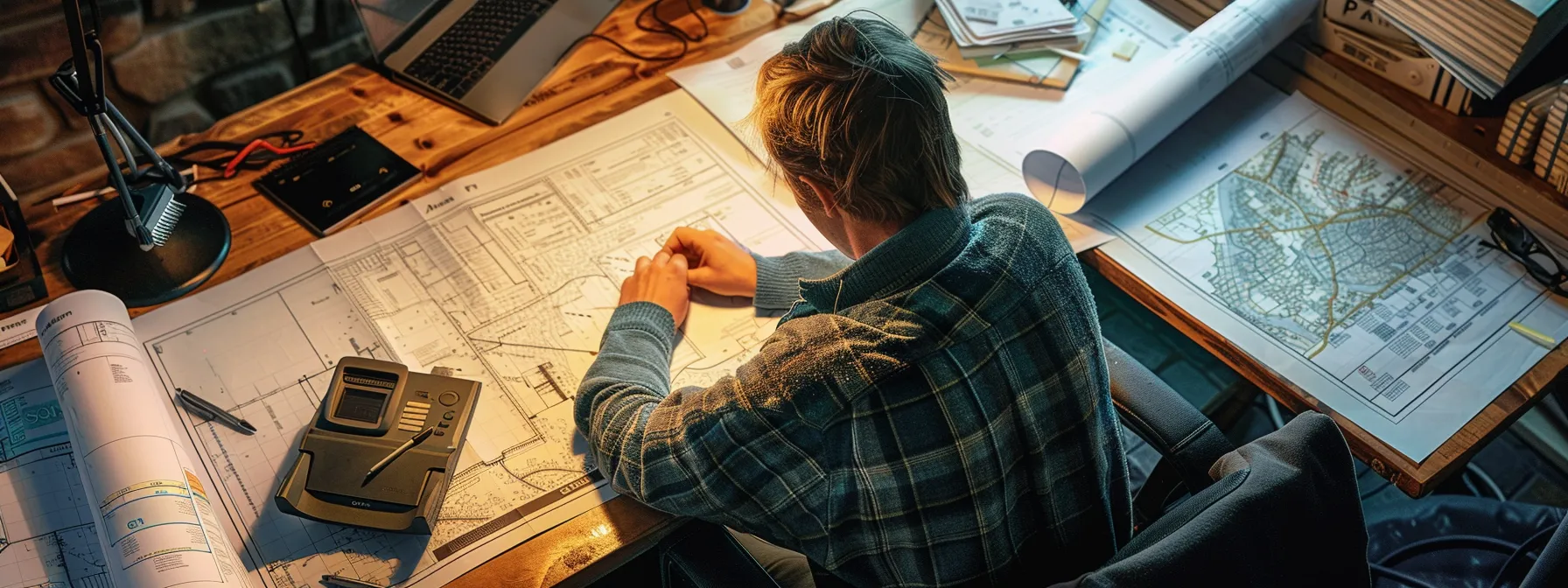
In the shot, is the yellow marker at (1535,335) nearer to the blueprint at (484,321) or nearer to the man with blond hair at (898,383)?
the man with blond hair at (898,383)

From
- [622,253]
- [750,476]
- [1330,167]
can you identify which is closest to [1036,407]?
[750,476]

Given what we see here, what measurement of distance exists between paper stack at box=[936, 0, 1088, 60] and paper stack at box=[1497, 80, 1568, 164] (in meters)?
0.58

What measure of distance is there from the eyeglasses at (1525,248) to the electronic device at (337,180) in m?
1.44

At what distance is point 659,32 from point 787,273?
0.61 meters

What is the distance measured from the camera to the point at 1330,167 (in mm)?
1520

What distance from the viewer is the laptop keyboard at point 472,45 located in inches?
64.2

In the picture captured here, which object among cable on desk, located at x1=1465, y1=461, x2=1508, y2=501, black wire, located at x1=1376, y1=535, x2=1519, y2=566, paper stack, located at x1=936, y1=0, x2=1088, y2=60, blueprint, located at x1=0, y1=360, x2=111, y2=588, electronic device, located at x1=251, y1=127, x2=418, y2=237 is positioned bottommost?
cable on desk, located at x1=1465, y1=461, x2=1508, y2=501

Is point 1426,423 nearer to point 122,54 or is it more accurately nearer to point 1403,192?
point 1403,192

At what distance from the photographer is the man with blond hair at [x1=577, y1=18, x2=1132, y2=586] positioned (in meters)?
0.95

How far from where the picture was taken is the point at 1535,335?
129 cm

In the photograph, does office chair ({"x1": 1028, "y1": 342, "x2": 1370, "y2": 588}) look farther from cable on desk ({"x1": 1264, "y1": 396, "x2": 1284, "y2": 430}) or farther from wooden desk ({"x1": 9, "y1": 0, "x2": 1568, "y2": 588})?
cable on desk ({"x1": 1264, "y1": 396, "x2": 1284, "y2": 430})

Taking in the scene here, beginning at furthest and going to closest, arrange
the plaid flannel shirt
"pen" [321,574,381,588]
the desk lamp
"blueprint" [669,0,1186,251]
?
"blueprint" [669,0,1186,251] < the desk lamp < "pen" [321,574,381,588] < the plaid flannel shirt

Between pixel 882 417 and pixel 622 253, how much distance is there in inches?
22.6

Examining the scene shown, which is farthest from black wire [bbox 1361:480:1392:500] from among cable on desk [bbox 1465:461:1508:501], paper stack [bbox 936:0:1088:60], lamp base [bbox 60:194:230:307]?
lamp base [bbox 60:194:230:307]
